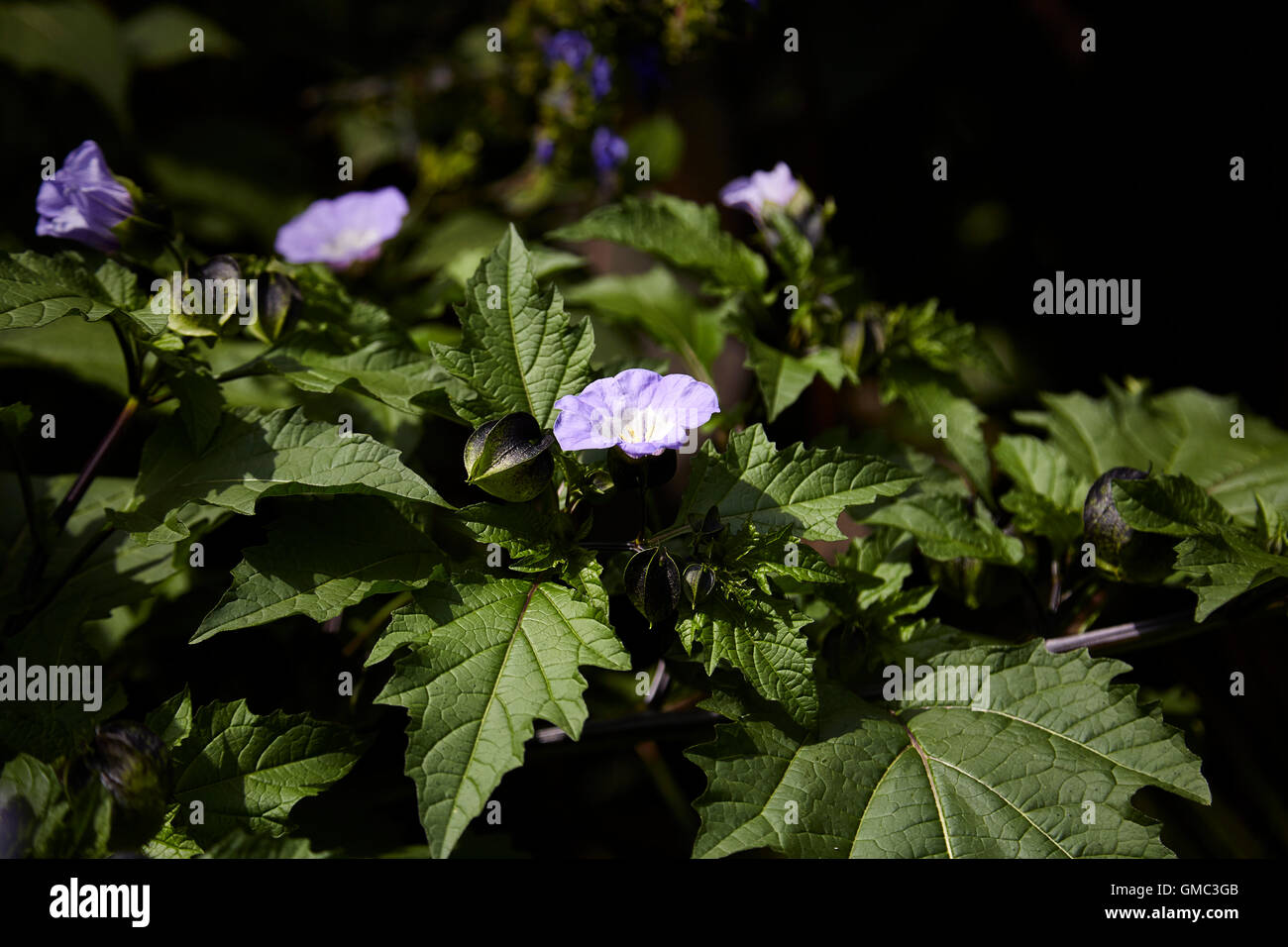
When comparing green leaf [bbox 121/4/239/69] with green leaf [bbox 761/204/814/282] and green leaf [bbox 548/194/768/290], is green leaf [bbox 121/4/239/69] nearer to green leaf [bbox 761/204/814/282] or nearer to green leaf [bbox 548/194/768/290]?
green leaf [bbox 548/194/768/290]

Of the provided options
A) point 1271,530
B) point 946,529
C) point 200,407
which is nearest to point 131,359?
point 200,407

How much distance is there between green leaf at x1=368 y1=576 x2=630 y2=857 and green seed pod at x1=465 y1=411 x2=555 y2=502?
11cm

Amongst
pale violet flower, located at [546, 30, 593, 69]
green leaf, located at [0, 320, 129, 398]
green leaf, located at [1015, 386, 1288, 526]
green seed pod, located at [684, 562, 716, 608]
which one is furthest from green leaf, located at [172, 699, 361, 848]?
pale violet flower, located at [546, 30, 593, 69]

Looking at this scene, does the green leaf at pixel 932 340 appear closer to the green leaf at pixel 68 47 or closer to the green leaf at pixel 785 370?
the green leaf at pixel 785 370

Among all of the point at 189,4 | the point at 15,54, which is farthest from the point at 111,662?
the point at 189,4

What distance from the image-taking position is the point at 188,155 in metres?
2.56

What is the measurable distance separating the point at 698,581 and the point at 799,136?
1685mm

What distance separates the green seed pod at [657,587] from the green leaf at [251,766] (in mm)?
394

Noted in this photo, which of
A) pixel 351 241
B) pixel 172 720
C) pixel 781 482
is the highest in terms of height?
pixel 351 241

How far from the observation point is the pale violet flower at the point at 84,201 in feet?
4.10

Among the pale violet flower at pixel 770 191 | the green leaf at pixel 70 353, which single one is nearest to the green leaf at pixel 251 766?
the green leaf at pixel 70 353

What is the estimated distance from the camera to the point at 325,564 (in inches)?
42.2

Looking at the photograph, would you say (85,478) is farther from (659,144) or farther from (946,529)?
(659,144)

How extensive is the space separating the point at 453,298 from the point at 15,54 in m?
1.52
